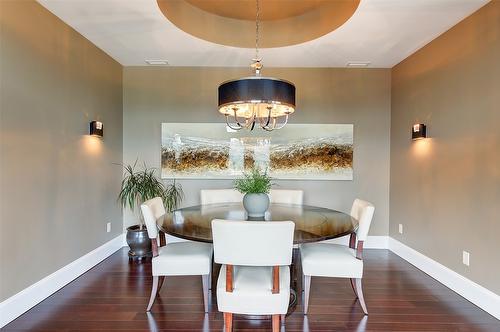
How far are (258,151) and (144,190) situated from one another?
5.56ft

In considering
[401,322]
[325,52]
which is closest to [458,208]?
[401,322]

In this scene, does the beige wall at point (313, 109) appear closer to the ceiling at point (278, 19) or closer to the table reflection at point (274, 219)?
the ceiling at point (278, 19)

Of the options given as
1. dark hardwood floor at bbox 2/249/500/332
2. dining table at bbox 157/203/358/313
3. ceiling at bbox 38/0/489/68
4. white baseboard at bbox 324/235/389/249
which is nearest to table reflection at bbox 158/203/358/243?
dining table at bbox 157/203/358/313

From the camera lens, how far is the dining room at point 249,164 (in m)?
2.30

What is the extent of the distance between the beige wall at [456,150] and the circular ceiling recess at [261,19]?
1239 mm

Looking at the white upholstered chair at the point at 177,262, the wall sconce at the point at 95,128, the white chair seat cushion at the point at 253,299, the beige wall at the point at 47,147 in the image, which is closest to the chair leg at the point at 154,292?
A: the white upholstered chair at the point at 177,262

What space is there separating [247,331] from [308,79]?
3.43m

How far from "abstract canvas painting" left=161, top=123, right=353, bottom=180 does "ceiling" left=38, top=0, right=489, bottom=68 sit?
96cm

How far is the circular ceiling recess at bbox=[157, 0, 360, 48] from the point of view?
3.03 metres

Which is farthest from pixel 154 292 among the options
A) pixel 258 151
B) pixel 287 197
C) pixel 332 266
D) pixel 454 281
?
pixel 454 281

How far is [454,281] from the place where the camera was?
2875 millimetres

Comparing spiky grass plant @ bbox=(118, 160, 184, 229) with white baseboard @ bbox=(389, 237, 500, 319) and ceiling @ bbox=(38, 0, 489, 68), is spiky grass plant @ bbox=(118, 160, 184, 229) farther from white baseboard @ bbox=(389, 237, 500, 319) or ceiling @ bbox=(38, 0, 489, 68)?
white baseboard @ bbox=(389, 237, 500, 319)

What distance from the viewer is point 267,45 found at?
3.52m

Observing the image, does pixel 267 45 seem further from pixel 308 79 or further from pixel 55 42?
pixel 55 42
